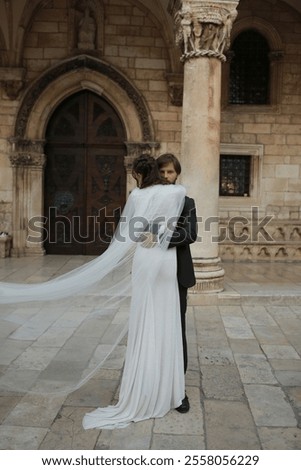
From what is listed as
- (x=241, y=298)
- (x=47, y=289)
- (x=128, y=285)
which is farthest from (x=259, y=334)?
(x=47, y=289)

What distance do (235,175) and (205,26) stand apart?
16.0 feet

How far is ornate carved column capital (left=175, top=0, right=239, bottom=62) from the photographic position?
6.48 metres

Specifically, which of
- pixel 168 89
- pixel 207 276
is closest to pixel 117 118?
pixel 168 89

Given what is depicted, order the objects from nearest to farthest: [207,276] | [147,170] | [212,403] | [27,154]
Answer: [147,170]
[212,403]
[207,276]
[27,154]

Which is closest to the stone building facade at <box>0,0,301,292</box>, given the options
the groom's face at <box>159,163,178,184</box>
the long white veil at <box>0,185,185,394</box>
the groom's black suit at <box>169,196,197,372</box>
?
the long white veil at <box>0,185,185,394</box>

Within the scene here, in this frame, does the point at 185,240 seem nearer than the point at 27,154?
Yes

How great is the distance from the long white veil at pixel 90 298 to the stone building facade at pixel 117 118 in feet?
22.0

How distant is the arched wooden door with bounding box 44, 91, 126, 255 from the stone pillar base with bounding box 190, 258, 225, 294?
14.9 ft

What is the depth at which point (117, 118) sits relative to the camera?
35.7ft

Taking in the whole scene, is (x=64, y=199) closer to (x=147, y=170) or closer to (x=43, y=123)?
(x=43, y=123)

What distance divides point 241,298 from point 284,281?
1.64m

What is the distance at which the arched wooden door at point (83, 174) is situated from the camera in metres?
10.9

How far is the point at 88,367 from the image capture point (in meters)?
4.09

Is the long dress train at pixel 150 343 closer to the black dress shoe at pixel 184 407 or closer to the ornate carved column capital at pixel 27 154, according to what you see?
the black dress shoe at pixel 184 407
